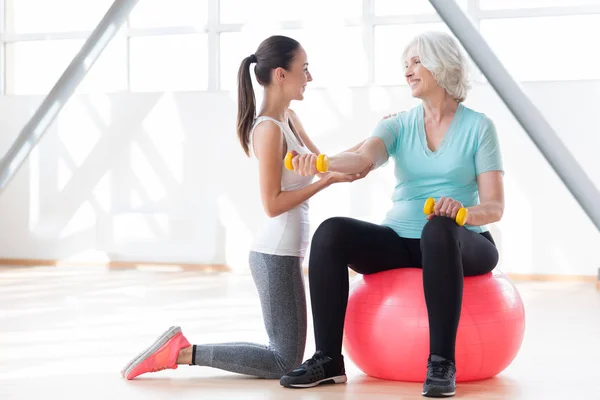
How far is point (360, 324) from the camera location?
2.85 m

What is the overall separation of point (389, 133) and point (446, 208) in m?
0.45

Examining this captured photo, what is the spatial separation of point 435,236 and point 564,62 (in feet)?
14.2

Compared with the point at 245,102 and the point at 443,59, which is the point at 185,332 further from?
the point at 443,59

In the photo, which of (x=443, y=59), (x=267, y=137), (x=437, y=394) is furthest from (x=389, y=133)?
(x=437, y=394)

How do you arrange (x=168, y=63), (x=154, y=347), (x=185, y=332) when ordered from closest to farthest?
(x=154, y=347)
(x=185, y=332)
(x=168, y=63)

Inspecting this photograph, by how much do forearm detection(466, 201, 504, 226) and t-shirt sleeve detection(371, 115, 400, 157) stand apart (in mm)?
401

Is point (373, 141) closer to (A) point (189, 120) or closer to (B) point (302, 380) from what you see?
(B) point (302, 380)

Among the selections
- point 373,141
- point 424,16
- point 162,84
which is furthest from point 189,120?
point 373,141

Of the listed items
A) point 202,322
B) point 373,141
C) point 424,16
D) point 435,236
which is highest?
point 424,16

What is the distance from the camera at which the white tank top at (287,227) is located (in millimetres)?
2855

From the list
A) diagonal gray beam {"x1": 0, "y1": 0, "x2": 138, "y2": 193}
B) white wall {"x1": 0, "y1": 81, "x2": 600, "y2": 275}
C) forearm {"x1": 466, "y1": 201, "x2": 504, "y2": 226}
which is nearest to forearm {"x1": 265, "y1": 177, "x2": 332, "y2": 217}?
forearm {"x1": 466, "y1": 201, "x2": 504, "y2": 226}

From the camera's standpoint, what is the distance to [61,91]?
189 inches

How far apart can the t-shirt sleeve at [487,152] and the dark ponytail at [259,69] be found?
67 cm

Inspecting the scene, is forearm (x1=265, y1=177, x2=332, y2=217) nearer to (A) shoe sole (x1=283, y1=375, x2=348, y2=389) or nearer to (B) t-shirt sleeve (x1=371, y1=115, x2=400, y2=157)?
(B) t-shirt sleeve (x1=371, y1=115, x2=400, y2=157)
